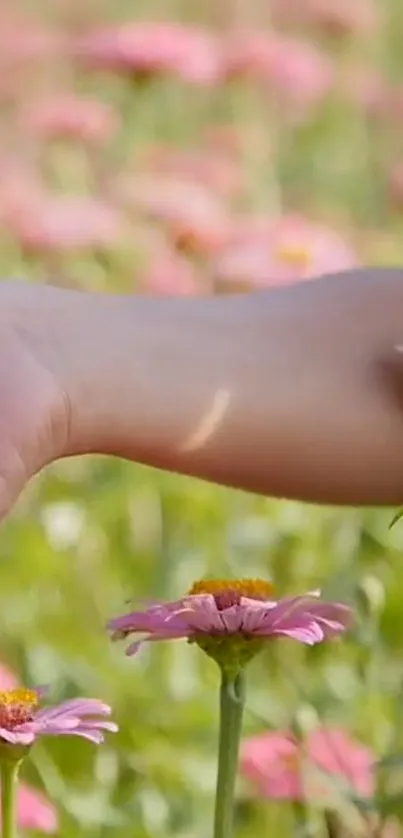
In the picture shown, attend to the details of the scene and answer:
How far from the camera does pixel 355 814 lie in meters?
0.49

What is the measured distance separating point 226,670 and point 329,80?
1.07 meters

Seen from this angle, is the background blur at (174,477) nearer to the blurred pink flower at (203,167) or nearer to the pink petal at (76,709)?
the blurred pink flower at (203,167)

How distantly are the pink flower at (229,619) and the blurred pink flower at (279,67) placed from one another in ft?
2.97

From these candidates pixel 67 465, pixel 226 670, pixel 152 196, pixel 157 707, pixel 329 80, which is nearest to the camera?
pixel 226 670

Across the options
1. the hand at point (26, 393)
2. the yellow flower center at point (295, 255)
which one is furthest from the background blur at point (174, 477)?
the hand at point (26, 393)

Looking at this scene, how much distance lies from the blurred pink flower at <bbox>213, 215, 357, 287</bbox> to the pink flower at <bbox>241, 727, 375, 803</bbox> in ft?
1.39

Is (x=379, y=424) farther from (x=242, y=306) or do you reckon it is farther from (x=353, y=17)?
(x=353, y=17)

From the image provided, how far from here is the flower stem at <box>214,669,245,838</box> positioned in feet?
1.26

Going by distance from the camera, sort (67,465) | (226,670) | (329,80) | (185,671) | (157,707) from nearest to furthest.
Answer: (226,670) < (157,707) < (185,671) < (67,465) < (329,80)

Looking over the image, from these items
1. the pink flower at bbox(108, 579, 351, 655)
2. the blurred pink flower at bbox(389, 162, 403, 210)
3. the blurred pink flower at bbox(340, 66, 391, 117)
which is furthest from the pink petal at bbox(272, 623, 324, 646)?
the blurred pink flower at bbox(340, 66, 391, 117)

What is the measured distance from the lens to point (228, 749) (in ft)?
1.28

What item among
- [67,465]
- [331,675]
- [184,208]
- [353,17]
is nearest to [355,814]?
[331,675]

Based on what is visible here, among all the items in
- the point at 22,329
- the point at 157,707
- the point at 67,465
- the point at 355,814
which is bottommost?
the point at 67,465

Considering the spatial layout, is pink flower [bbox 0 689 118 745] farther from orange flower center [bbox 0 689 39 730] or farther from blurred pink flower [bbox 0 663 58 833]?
blurred pink flower [bbox 0 663 58 833]
